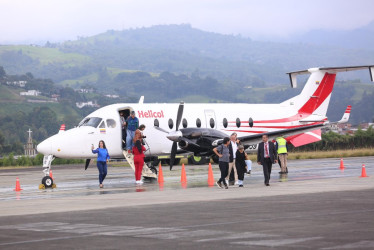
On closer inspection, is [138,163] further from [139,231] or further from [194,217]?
[139,231]

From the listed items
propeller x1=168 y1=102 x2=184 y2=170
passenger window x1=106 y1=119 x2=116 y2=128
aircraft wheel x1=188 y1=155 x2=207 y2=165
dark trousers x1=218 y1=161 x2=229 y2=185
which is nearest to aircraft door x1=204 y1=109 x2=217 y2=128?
aircraft wheel x1=188 y1=155 x2=207 y2=165

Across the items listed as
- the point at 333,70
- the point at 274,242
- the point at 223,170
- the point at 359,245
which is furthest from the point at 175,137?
the point at 359,245

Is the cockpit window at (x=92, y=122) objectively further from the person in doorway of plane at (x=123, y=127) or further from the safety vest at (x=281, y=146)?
the safety vest at (x=281, y=146)

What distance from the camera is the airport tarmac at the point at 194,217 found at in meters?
12.2

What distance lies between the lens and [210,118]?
39625mm

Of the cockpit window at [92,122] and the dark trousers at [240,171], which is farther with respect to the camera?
the cockpit window at [92,122]

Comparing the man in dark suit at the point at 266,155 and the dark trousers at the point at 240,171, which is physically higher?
the man in dark suit at the point at 266,155

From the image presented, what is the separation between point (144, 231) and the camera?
13719 mm

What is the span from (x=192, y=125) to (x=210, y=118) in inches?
54.6

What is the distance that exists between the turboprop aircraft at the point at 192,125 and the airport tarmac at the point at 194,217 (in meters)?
6.19

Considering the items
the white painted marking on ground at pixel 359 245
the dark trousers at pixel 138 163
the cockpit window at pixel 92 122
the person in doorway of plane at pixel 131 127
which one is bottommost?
the white painted marking on ground at pixel 359 245

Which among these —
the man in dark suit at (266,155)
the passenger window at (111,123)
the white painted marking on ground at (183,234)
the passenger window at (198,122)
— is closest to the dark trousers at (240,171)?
the man in dark suit at (266,155)

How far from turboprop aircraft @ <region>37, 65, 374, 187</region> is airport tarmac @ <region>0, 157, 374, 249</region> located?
619 cm

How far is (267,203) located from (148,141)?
17882 millimetres
